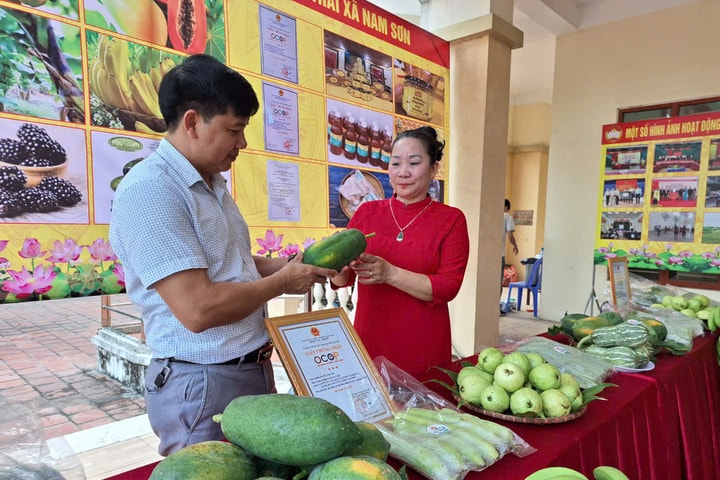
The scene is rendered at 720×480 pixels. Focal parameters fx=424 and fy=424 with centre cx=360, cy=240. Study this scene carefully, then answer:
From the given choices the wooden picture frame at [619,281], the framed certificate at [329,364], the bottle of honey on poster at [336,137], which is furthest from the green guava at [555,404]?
the bottle of honey on poster at [336,137]

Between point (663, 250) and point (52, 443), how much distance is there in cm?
622

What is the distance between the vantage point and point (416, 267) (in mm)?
1931

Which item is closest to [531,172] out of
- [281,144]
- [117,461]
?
[281,144]

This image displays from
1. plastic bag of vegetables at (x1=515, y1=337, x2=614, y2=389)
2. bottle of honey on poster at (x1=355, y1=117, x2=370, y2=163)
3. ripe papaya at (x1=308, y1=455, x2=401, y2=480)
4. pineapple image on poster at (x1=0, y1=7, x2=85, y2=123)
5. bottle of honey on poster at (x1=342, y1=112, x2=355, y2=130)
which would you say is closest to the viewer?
ripe papaya at (x1=308, y1=455, x2=401, y2=480)

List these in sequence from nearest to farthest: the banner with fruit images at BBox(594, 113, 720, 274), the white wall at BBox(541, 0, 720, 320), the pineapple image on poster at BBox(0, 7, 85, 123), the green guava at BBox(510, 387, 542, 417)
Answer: the green guava at BBox(510, 387, 542, 417), the pineapple image on poster at BBox(0, 7, 85, 123), the banner with fruit images at BBox(594, 113, 720, 274), the white wall at BBox(541, 0, 720, 320)

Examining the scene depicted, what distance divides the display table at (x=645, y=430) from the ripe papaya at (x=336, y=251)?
58 centimetres

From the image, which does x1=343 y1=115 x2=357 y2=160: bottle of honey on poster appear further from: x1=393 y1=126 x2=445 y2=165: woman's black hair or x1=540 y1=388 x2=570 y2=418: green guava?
x1=540 y1=388 x2=570 y2=418: green guava

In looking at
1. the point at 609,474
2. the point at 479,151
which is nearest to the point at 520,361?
the point at 609,474

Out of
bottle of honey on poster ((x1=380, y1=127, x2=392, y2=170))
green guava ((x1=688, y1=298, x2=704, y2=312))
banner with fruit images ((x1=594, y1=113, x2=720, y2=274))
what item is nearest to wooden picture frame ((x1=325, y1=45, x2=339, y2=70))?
bottle of honey on poster ((x1=380, y1=127, x2=392, y2=170))

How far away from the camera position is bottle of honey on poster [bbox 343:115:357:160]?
3068 millimetres

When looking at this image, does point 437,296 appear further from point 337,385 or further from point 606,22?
point 606,22

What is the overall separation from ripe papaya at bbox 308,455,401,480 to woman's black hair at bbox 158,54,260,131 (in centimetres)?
103

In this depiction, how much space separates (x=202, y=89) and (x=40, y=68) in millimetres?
1106

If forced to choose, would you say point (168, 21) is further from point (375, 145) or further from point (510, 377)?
point (510, 377)
